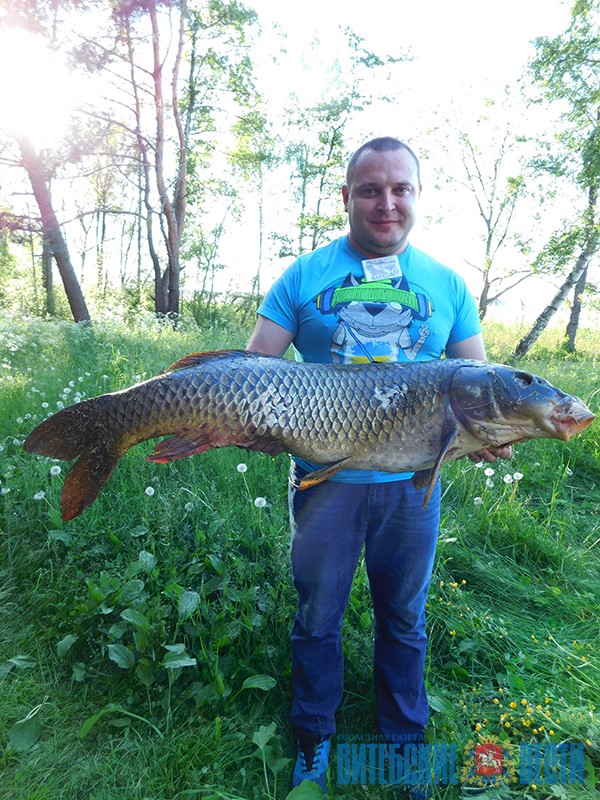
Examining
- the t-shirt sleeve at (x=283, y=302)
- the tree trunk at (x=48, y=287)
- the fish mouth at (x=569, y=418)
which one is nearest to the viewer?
the fish mouth at (x=569, y=418)

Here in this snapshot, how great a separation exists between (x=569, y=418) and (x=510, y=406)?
198mm

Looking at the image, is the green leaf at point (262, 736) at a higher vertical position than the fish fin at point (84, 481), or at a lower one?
lower

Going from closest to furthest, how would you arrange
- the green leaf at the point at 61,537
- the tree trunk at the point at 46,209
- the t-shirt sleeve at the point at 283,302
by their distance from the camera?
the t-shirt sleeve at the point at 283,302 < the green leaf at the point at 61,537 < the tree trunk at the point at 46,209

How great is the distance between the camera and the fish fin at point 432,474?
1.78 m

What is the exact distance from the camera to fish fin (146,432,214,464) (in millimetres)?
1887

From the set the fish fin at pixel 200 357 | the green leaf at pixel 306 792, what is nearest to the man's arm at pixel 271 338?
the fish fin at pixel 200 357

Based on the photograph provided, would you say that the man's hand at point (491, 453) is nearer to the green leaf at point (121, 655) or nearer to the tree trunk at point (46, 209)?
the green leaf at point (121, 655)

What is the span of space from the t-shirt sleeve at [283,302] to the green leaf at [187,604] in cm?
137

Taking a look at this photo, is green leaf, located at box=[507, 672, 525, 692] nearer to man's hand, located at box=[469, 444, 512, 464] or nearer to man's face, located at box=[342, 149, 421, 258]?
man's hand, located at box=[469, 444, 512, 464]

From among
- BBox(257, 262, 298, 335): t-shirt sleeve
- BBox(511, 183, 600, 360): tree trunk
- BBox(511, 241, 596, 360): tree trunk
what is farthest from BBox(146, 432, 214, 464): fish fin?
BBox(511, 183, 600, 360): tree trunk

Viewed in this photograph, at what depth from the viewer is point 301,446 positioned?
6.17 ft

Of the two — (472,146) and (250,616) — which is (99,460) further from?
(472,146)

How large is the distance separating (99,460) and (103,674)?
3.77 feet

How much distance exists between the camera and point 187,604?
7.61 feet
